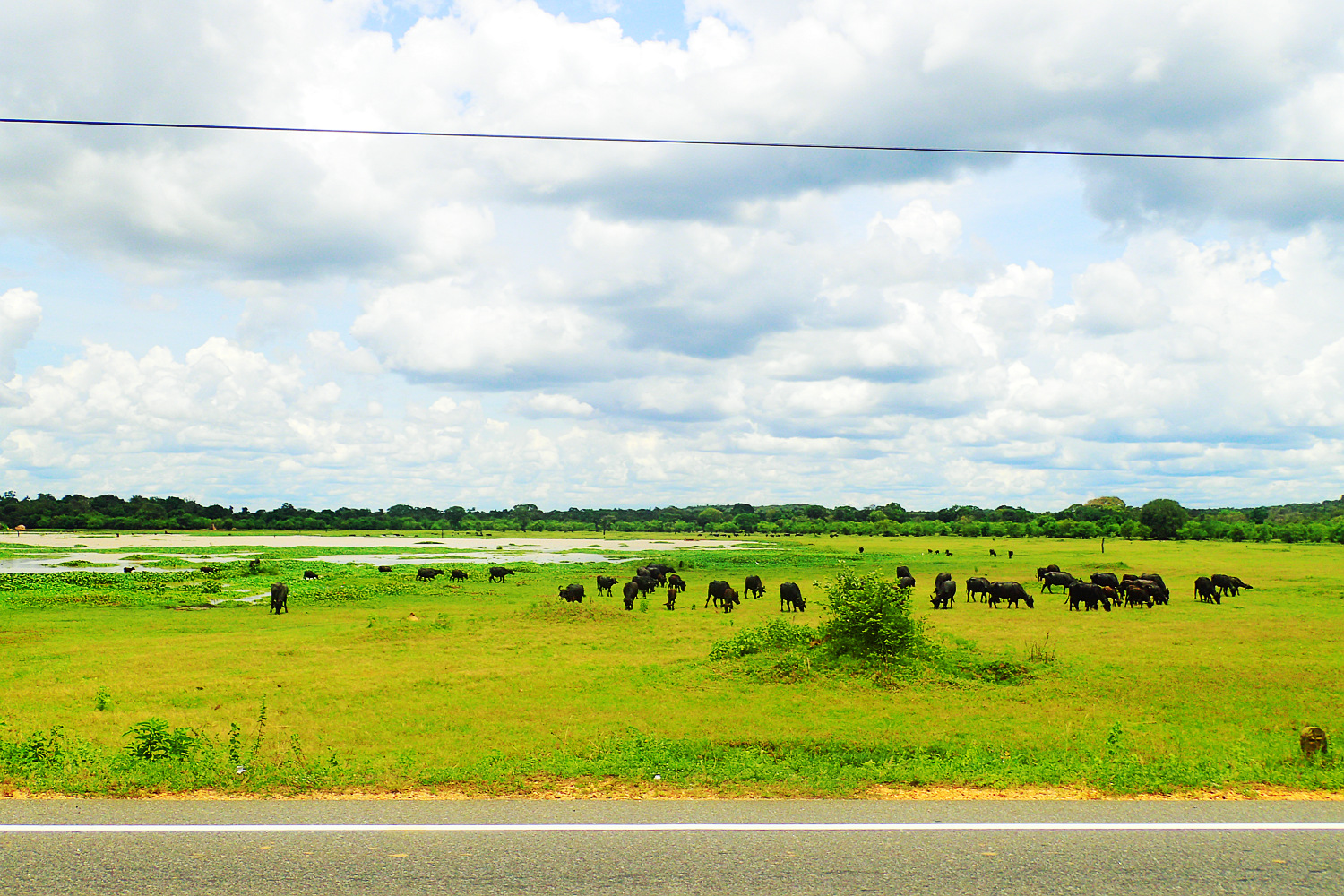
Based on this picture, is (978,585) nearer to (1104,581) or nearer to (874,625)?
(1104,581)

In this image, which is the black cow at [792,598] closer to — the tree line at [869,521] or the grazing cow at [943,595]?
the grazing cow at [943,595]

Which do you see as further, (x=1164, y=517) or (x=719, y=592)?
(x=1164, y=517)

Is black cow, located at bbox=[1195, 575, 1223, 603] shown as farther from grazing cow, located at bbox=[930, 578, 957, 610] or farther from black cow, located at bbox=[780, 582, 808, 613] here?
black cow, located at bbox=[780, 582, 808, 613]

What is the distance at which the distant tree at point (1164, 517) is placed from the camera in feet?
424

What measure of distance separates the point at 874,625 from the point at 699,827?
12.5 meters

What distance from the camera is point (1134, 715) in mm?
15453

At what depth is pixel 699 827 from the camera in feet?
26.5

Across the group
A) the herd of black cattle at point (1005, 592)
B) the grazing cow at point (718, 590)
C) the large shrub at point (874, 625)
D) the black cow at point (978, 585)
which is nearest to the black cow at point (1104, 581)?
the herd of black cattle at point (1005, 592)

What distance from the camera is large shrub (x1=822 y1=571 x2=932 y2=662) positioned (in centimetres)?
1958

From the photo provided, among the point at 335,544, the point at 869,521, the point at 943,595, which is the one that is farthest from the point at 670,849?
the point at 869,521

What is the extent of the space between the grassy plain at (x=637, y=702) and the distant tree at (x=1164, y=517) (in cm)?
10660

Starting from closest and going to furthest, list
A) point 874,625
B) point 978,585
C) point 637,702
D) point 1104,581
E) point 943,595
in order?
1. point 637,702
2. point 874,625
3. point 943,595
4. point 978,585
5. point 1104,581

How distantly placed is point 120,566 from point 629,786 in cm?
6582

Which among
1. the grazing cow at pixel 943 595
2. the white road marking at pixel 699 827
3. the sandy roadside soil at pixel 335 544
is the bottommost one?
the sandy roadside soil at pixel 335 544
